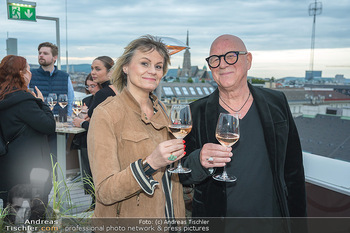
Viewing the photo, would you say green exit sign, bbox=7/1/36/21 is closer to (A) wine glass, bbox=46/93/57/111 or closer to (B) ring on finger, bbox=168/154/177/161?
(A) wine glass, bbox=46/93/57/111

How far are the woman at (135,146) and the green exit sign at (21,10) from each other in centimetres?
813

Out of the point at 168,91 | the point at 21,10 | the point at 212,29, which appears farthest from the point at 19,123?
the point at 212,29

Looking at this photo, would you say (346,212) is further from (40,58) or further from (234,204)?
(40,58)

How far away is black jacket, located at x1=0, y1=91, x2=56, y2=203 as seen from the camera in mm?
2715

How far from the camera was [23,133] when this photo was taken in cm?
283

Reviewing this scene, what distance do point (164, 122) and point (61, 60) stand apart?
6.92 meters

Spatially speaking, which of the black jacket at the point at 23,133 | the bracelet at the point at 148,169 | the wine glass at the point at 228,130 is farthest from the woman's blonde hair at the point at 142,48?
the black jacket at the point at 23,133

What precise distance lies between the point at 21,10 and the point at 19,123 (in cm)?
702

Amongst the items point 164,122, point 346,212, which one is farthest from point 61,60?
point 346,212

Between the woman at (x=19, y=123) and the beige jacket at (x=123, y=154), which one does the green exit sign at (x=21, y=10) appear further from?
the beige jacket at (x=123, y=154)

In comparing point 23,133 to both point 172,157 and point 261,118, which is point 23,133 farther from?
point 261,118

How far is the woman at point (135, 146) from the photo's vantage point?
127 cm

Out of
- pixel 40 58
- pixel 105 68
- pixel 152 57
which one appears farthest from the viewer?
pixel 40 58

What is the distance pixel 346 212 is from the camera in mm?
2197
